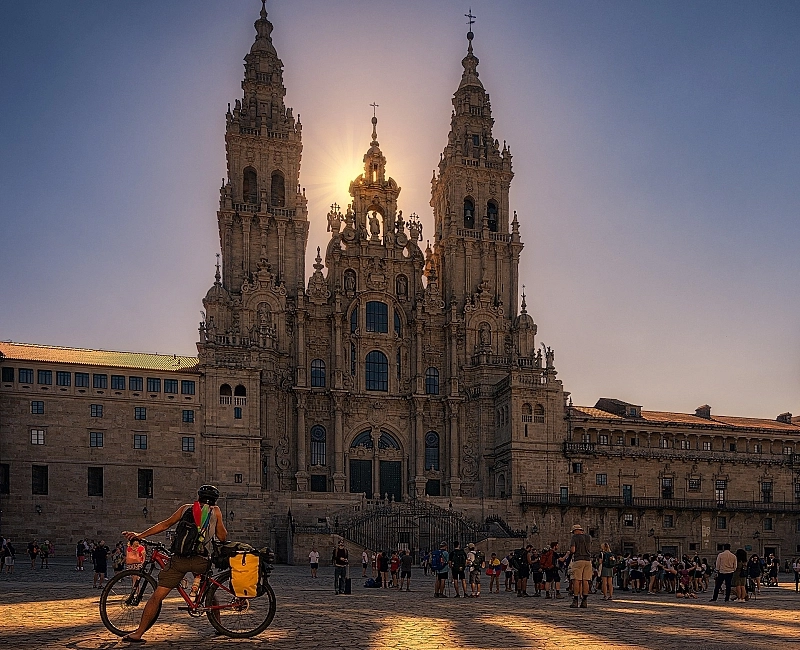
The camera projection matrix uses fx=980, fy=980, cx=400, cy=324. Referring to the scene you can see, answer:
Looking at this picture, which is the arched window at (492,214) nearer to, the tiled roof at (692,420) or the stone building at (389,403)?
the stone building at (389,403)

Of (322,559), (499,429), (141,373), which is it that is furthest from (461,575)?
(499,429)

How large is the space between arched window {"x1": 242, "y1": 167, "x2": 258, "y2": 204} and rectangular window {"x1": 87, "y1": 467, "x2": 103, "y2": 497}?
76.7ft

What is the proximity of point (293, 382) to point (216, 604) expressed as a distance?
2173 inches

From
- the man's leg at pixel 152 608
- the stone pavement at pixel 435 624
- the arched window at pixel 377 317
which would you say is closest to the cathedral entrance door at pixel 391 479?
the arched window at pixel 377 317

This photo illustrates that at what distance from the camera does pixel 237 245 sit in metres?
71.2

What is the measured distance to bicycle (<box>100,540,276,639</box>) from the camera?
14.7 meters

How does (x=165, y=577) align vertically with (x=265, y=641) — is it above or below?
above

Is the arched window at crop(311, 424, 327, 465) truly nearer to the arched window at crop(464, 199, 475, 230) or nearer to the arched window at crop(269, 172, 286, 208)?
the arched window at crop(269, 172, 286, 208)

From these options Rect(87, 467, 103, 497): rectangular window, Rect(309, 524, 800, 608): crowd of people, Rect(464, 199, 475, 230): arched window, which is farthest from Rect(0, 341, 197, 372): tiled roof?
Rect(309, 524, 800, 608): crowd of people

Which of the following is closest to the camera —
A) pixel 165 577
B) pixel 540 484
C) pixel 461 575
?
pixel 165 577

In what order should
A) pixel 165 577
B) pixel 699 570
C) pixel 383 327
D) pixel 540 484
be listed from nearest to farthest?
pixel 165 577, pixel 699 570, pixel 540 484, pixel 383 327

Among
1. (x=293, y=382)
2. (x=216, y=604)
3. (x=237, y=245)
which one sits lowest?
(x=216, y=604)

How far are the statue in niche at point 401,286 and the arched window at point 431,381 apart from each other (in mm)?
6011

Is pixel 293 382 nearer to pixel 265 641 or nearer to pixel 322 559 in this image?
pixel 322 559
